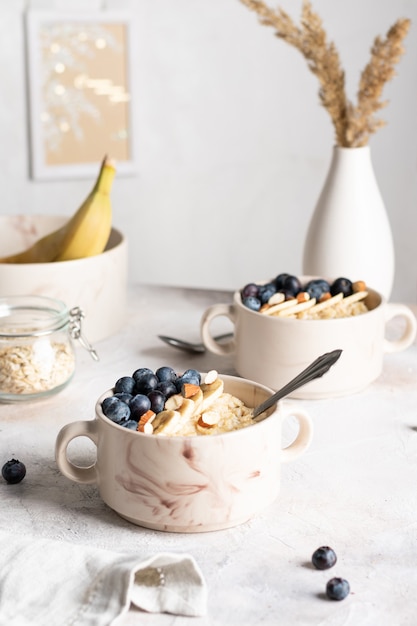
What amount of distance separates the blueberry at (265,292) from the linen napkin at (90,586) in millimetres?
509

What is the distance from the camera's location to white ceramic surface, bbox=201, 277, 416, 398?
1.20 meters

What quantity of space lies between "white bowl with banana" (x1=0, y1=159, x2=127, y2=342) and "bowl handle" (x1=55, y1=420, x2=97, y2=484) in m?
0.47

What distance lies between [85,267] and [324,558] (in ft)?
2.21

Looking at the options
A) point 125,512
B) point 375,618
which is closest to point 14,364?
point 125,512

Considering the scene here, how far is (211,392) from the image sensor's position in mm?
968

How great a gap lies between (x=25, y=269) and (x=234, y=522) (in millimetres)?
588

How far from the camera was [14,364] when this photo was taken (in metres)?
1.18

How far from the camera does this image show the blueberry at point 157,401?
3.07 ft

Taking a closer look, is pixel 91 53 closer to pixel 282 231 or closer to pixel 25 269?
pixel 282 231

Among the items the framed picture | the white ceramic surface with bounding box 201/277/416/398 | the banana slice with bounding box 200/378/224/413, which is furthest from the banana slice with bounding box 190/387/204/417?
the framed picture

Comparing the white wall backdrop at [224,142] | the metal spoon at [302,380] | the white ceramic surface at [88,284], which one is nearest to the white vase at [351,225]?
the white ceramic surface at [88,284]

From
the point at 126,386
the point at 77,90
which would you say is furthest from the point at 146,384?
the point at 77,90

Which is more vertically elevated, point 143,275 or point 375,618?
point 375,618

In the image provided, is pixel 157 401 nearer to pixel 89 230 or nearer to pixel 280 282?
pixel 280 282
